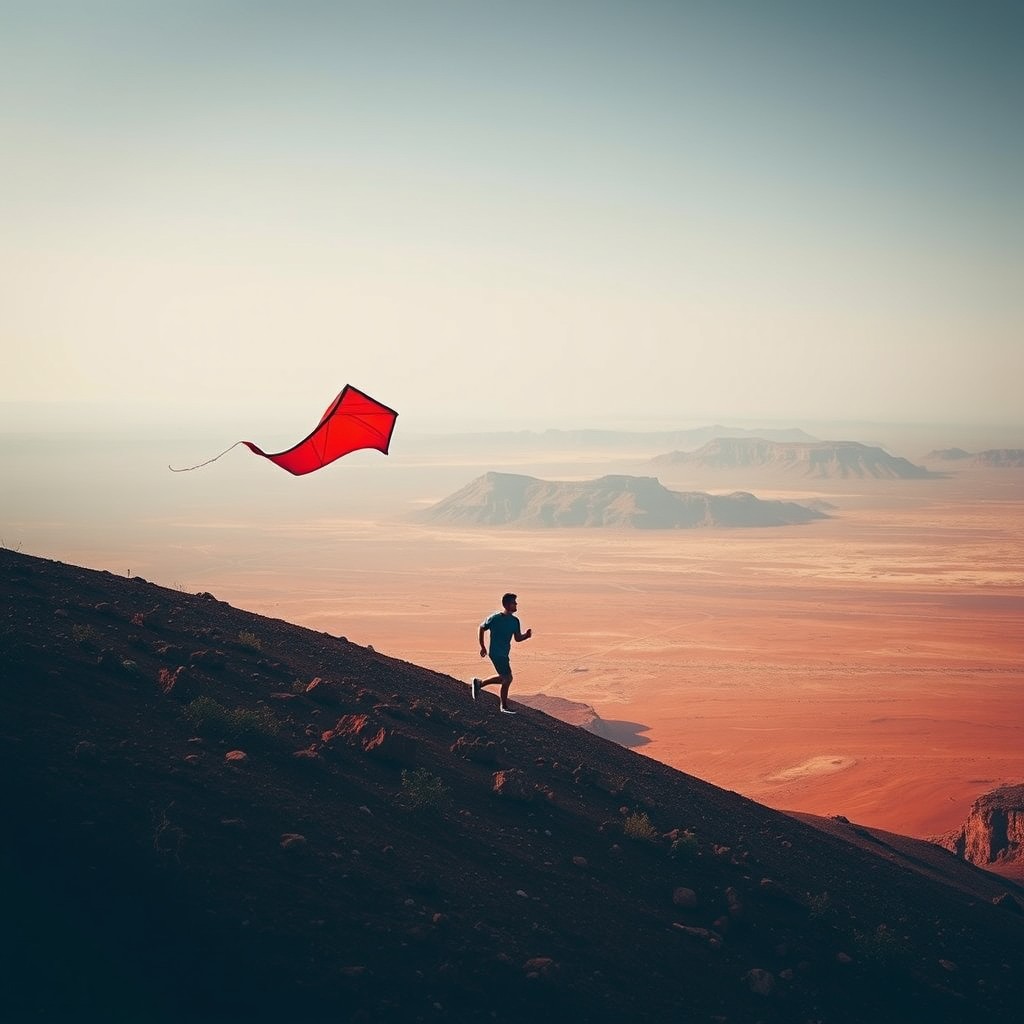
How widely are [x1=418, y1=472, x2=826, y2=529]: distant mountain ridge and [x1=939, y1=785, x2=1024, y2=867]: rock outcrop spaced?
4545 inches

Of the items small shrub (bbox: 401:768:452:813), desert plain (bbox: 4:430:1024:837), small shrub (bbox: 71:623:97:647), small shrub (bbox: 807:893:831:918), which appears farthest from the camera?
desert plain (bbox: 4:430:1024:837)

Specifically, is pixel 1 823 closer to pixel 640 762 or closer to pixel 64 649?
pixel 64 649

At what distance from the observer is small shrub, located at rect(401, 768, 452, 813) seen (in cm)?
815

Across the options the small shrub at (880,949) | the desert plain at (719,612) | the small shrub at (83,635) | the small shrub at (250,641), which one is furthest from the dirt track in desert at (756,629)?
the small shrub at (83,635)

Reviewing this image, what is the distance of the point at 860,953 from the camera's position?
838cm

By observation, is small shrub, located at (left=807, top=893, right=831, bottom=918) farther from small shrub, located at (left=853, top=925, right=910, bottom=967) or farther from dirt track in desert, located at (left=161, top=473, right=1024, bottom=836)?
dirt track in desert, located at (left=161, top=473, right=1024, bottom=836)

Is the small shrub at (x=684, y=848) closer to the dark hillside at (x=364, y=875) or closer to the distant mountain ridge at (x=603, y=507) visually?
the dark hillside at (x=364, y=875)

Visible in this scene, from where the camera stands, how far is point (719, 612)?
78750mm

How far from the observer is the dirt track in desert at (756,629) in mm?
34500

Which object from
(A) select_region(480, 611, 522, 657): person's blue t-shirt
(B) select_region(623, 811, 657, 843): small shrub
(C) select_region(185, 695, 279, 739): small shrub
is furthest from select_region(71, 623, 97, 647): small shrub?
(B) select_region(623, 811, 657, 843): small shrub

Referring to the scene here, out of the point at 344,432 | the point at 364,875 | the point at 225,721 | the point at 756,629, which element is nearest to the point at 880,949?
the point at 364,875

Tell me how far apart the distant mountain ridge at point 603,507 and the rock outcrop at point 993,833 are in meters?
115

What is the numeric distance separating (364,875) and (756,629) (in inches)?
2661

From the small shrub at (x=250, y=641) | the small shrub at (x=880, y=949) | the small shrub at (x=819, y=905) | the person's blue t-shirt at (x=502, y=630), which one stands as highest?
the person's blue t-shirt at (x=502, y=630)
